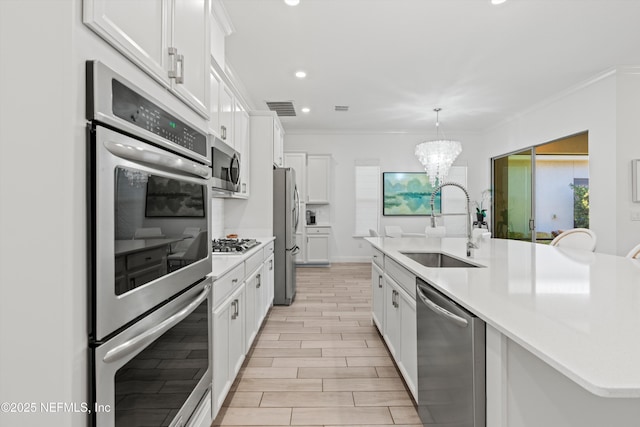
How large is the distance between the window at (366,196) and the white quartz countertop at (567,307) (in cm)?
527

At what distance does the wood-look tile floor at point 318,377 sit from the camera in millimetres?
1902

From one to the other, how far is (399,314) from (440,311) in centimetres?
87

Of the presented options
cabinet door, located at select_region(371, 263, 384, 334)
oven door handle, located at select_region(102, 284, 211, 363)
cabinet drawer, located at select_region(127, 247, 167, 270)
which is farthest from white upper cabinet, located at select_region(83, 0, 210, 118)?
cabinet door, located at select_region(371, 263, 384, 334)

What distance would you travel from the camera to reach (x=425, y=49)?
3.68 meters

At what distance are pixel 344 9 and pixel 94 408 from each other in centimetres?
319

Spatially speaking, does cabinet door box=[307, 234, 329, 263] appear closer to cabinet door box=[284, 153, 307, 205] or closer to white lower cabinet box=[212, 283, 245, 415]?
cabinet door box=[284, 153, 307, 205]

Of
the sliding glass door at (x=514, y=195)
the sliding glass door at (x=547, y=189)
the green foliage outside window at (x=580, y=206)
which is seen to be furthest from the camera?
the sliding glass door at (x=514, y=195)

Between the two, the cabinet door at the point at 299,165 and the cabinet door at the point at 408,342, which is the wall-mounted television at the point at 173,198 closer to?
the cabinet door at the point at 408,342

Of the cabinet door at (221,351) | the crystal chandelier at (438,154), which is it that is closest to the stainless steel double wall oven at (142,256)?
the cabinet door at (221,351)

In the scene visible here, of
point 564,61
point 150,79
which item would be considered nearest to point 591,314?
point 150,79

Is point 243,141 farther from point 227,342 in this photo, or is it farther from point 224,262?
point 227,342

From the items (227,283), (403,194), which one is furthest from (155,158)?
(403,194)

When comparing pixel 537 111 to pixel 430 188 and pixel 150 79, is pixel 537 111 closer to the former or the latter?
pixel 430 188

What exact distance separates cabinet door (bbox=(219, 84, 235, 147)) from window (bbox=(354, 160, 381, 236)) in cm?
447
